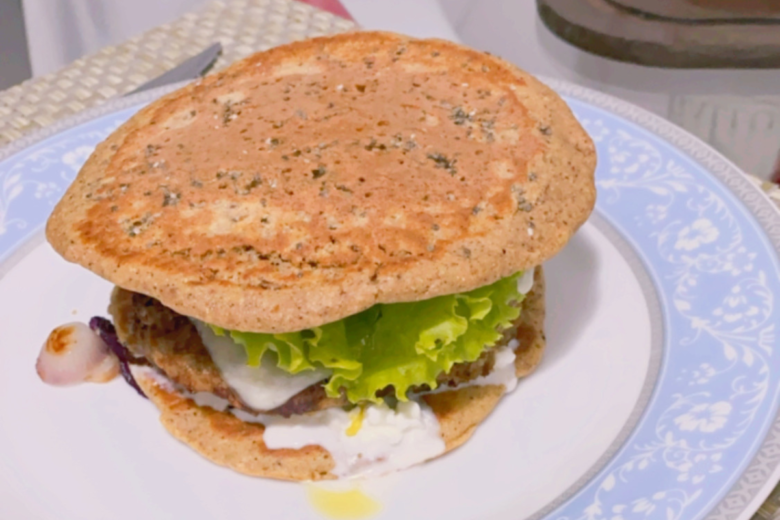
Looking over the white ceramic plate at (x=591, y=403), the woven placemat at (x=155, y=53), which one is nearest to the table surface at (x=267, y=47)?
the woven placemat at (x=155, y=53)

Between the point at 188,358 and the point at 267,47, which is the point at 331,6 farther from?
the point at 188,358

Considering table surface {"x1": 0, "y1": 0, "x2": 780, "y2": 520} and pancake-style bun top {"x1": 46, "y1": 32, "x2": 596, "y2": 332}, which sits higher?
pancake-style bun top {"x1": 46, "y1": 32, "x2": 596, "y2": 332}

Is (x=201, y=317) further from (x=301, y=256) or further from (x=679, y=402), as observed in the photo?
(x=679, y=402)

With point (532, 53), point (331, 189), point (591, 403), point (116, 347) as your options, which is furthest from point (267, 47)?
point (591, 403)

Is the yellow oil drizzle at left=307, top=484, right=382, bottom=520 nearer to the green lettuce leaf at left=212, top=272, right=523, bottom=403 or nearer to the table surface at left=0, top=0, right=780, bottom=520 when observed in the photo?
the green lettuce leaf at left=212, top=272, right=523, bottom=403

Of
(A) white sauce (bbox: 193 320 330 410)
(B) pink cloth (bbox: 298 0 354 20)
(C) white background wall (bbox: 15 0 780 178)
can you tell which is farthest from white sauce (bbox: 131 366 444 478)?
(B) pink cloth (bbox: 298 0 354 20)

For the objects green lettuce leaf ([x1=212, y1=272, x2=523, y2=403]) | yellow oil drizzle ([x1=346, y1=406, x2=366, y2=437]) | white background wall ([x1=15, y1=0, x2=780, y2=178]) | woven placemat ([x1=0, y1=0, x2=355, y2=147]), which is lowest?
white background wall ([x1=15, y1=0, x2=780, y2=178])
